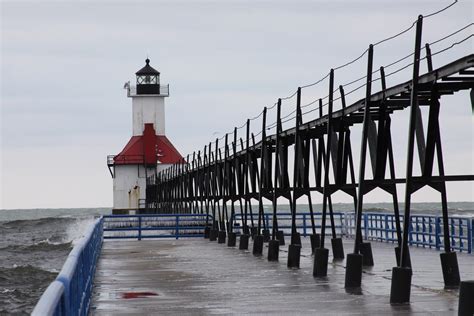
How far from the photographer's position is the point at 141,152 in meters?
79.2

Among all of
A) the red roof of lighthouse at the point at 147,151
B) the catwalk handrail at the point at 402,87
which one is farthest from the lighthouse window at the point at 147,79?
the catwalk handrail at the point at 402,87

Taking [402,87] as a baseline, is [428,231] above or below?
below

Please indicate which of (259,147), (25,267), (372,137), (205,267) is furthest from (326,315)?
(25,267)

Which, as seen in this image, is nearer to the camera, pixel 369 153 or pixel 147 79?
pixel 369 153

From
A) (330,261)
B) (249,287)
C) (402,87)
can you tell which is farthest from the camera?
(330,261)

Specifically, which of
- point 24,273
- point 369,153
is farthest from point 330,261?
point 24,273

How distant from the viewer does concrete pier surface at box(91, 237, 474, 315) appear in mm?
14812

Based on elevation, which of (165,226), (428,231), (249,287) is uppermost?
(165,226)

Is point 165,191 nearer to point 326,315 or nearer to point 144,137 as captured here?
point 144,137

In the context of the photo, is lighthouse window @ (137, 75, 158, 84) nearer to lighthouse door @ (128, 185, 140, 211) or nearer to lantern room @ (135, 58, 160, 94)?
lantern room @ (135, 58, 160, 94)

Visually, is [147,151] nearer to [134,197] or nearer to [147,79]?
[134,197]

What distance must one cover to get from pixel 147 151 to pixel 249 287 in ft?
200

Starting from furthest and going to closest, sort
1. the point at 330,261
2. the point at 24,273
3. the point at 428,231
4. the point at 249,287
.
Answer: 1. the point at 24,273
2. the point at 428,231
3. the point at 330,261
4. the point at 249,287

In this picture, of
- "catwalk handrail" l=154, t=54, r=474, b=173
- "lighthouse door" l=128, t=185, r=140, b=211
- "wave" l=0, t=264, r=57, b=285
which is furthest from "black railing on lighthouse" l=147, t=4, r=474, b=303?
"lighthouse door" l=128, t=185, r=140, b=211
